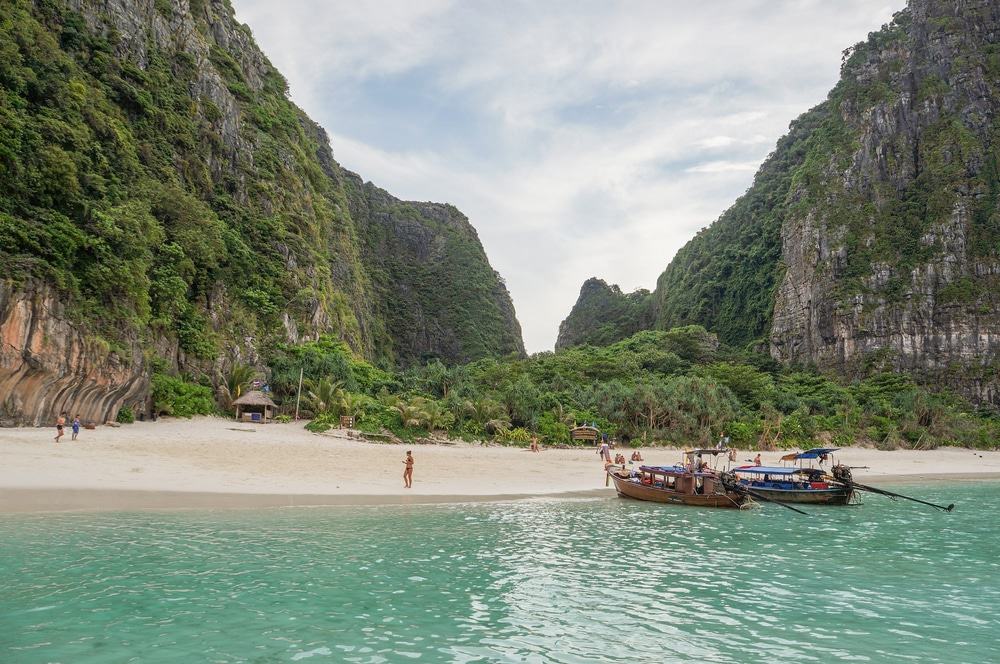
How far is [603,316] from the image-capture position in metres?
144

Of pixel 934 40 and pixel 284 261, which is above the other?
pixel 934 40

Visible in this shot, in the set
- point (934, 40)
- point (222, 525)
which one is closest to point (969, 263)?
point (934, 40)

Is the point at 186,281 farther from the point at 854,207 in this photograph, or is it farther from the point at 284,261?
the point at 854,207

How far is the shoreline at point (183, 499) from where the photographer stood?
15.6 m

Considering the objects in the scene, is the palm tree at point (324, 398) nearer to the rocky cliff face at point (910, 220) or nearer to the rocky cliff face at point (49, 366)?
the rocky cliff face at point (49, 366)

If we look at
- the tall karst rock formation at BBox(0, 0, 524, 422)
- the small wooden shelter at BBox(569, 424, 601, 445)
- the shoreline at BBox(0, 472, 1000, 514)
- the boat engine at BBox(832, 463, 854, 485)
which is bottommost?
the shoreline at BBox(0, 472, 1000, 514)

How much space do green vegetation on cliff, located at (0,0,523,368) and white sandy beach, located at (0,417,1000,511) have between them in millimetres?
6445

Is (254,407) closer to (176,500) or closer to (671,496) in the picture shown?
(176,500)

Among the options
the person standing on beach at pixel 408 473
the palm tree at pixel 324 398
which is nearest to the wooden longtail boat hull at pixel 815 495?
the person standing on beach at pixel 408 473

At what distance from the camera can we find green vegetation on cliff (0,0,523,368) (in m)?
26.2

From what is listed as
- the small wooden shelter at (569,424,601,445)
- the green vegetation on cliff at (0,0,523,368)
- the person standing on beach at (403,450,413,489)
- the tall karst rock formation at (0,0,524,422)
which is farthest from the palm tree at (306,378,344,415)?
the small wooden shelter at (569,424,601,445)

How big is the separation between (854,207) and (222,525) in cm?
8968

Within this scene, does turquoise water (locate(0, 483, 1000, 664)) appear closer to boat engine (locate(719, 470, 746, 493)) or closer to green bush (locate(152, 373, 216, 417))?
boat engine (locate(719, 470, 746, 493))

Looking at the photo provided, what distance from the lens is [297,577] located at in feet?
36.1
